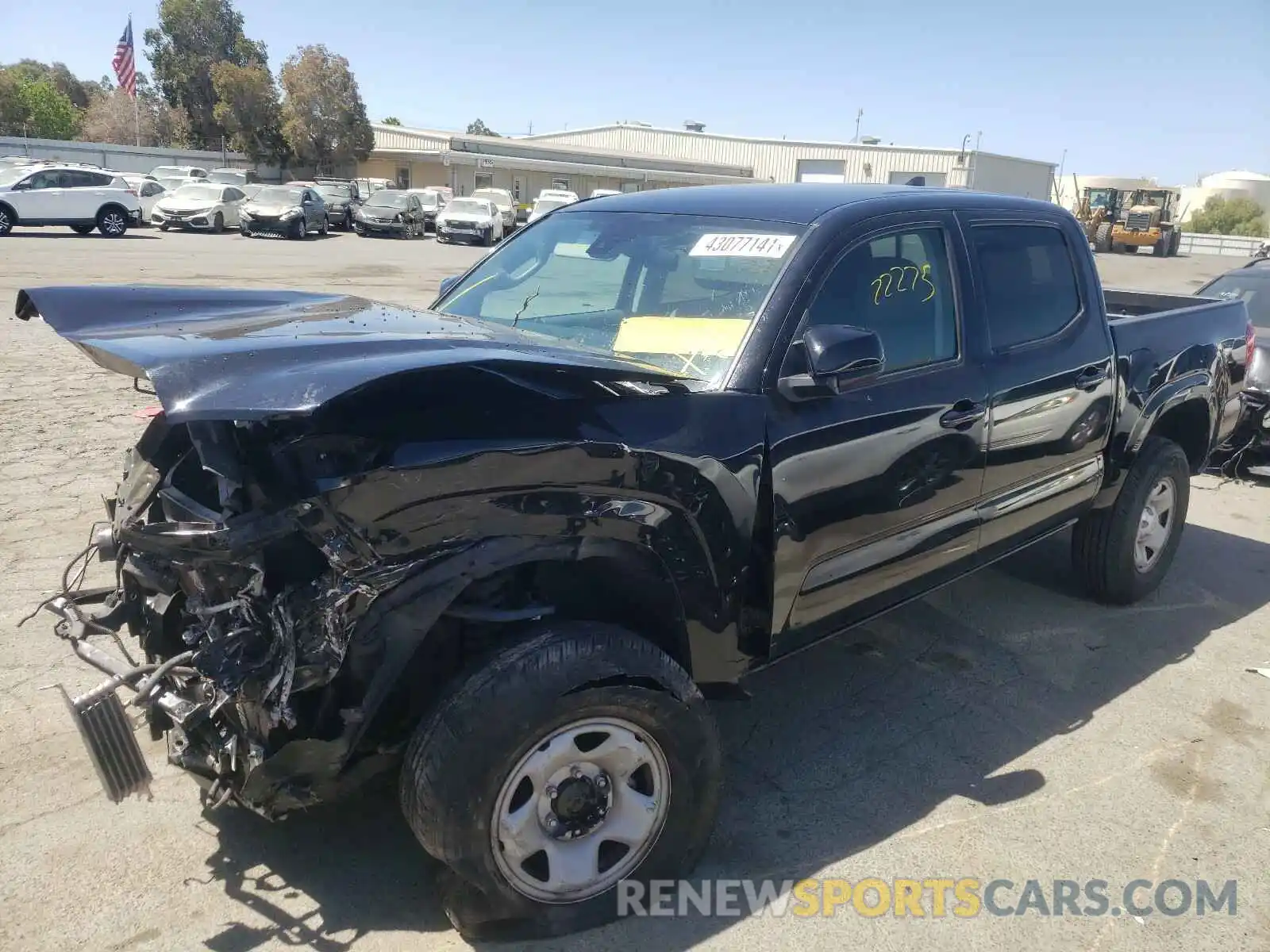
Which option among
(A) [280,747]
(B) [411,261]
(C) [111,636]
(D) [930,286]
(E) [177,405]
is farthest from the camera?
(B) [411,261]

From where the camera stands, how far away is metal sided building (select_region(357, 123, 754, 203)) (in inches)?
2000

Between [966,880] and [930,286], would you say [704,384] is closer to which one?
[930,286]

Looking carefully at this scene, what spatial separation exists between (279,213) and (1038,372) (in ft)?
96.4

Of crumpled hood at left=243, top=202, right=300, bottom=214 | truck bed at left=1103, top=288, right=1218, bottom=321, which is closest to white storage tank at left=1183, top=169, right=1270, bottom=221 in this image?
crumpled hood at left=243, top=202, right=300, bottom=214

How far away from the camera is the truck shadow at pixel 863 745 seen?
2.71m

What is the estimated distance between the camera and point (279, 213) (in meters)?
29.5

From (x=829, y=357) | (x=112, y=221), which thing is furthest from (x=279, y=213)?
(x=829, y=357)

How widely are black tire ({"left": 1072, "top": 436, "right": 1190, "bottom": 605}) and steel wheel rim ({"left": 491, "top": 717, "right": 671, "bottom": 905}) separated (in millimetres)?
3155

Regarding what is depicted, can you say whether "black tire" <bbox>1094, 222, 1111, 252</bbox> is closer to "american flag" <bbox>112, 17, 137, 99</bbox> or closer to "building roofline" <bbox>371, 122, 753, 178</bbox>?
"building roofline" <bbox>371, 122, 753, 178</bbox>

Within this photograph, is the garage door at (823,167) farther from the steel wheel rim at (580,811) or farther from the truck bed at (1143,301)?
the steel wheel rim at (580,811)

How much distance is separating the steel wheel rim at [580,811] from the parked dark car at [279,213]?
3011 centimetres

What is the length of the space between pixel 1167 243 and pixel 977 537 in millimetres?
46195

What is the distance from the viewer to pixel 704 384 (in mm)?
2887

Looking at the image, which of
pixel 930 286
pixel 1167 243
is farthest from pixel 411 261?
pixel 1167 243
